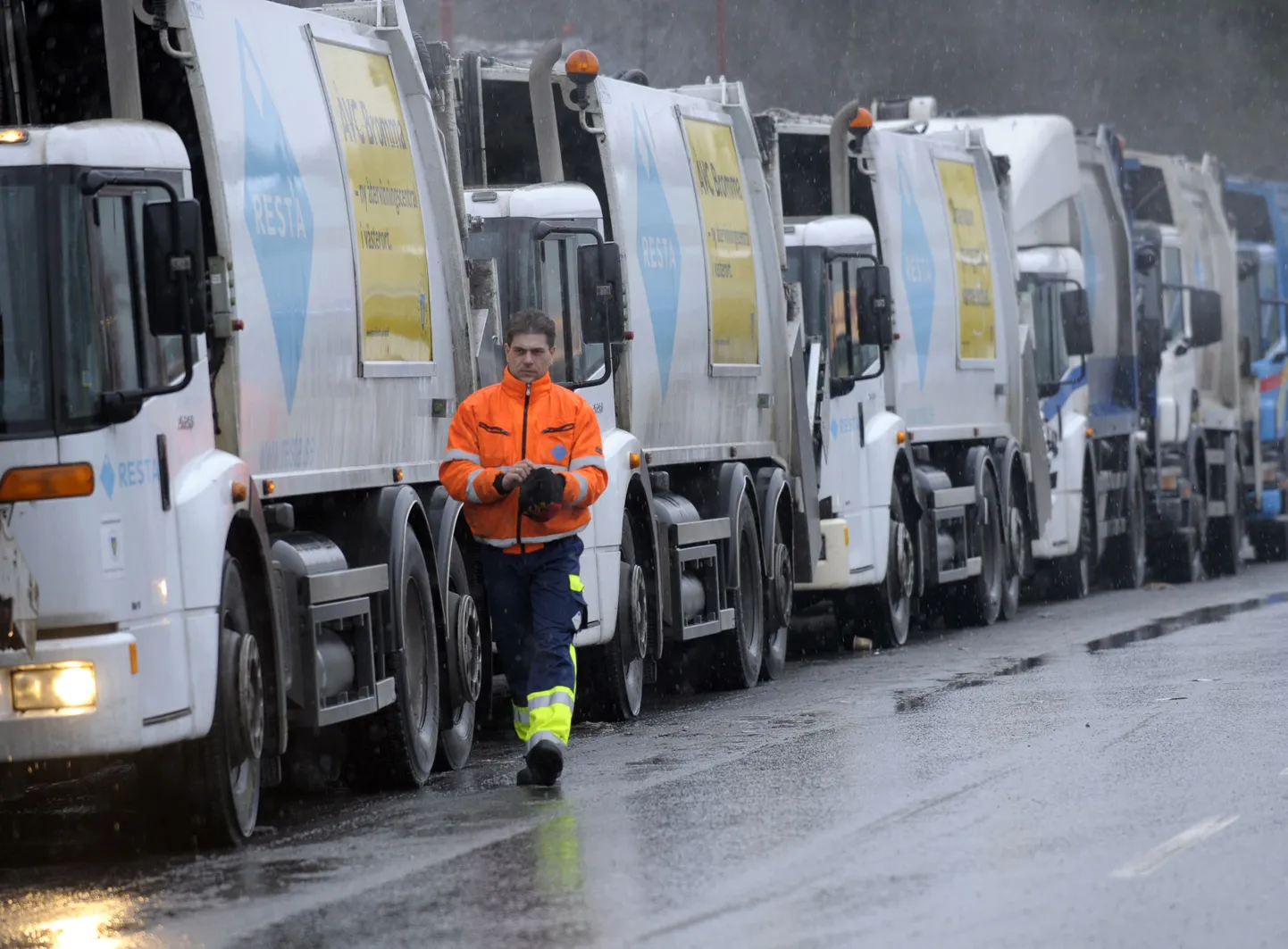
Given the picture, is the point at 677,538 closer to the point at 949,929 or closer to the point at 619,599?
the point at 619,599

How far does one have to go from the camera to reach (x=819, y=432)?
57.7 feet

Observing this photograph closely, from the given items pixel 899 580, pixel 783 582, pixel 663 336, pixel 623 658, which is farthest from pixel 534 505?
pixel 899 580

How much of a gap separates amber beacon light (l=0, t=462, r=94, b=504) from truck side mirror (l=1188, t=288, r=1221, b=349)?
1946cm

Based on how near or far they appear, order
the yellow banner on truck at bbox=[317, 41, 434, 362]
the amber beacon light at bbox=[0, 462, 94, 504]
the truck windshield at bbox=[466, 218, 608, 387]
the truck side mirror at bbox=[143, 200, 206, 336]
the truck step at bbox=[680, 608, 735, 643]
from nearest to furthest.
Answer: the amber beacon light at bbox=[0, 462, 94, 504]
the truck side mirror at bbox=[143, 200, 206, 336]
the yellow banner on truck at bbox=[317, 41, 434, 362]
the truck windshield at bbox=[466, 218, 608, 387]
the truck step at bbox=[680, 608, 735, 643]

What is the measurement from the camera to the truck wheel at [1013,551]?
21.3 meters

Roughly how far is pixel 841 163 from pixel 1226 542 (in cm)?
1104

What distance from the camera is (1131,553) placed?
1008 inches

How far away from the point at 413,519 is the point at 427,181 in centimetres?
159

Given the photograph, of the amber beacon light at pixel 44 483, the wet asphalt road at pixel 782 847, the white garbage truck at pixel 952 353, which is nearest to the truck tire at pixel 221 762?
the wet asphalt road at pixel 782 847

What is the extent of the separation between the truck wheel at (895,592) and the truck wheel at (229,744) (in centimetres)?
963

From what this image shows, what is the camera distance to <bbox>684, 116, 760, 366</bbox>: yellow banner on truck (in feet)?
50.9

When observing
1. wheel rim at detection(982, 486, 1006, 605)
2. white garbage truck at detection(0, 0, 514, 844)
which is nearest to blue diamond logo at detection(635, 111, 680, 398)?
white garbage truck at detection(0, 0, 514, 844)

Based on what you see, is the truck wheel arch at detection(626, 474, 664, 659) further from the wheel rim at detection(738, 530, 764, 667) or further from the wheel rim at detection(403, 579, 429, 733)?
the wheel rim at detection(403, 579, 429, 733)

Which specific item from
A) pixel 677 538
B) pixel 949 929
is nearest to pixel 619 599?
pixel 677 538
